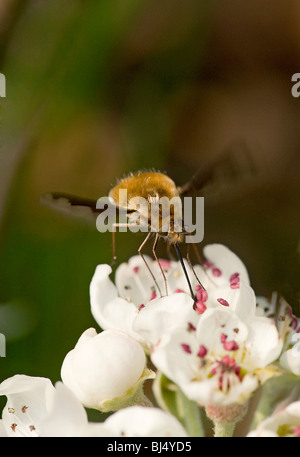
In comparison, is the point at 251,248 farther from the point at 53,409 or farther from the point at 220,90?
the point at 53,409

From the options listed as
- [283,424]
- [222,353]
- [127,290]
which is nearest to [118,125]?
[127,290]

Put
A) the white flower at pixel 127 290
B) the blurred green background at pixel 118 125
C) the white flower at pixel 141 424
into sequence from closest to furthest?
the white flower at pixel 141 424, the white flower at pixel 127 290, the blurred green background at pixel 118 125

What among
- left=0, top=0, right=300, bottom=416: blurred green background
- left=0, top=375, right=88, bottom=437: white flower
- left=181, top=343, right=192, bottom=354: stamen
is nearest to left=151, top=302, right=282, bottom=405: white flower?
left=181, top=343, right=192, bottom=354: stamen

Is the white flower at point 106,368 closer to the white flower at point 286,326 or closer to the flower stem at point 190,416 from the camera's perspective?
the flower stem at point 190,416

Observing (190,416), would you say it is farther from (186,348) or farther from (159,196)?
(159,196)

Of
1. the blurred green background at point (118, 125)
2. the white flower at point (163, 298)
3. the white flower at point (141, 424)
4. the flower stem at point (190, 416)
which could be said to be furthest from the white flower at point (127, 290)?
the blurred green background at point (118, 125)

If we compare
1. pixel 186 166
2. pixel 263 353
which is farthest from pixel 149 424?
pixel 186 166
